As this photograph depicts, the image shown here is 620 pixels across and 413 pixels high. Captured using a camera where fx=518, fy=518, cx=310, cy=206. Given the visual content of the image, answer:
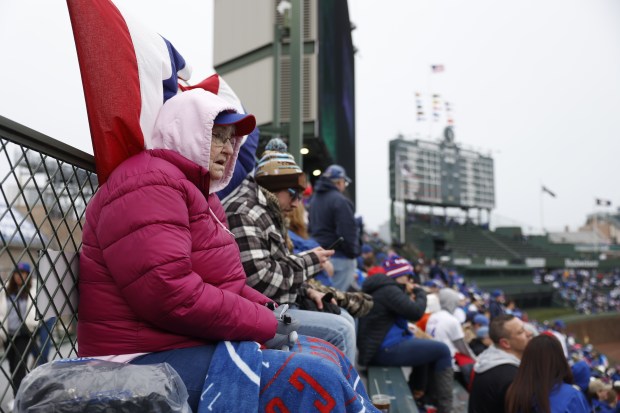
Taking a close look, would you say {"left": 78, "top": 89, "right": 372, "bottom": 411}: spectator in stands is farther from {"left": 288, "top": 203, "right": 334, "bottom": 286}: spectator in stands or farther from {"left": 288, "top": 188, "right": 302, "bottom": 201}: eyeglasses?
{"left": 288, "top": 203, "right": 334, "bottom": 286}: spectator in stands

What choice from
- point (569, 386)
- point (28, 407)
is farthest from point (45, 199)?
point (569, 386)

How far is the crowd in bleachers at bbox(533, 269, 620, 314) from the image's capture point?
32250 mm

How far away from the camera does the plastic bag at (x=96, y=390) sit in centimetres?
125

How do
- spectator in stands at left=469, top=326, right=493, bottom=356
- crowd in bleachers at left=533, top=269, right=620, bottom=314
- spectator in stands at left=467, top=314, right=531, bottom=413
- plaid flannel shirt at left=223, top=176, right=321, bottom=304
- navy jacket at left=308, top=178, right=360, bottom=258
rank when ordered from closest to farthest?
plaid flannel shirt at left=223, top=176, right=321, bottom=304, spectator in stands at left=467, top=314, right=531, bottom=413, navy jacket at left=308, top=178, right=360, bottom=258, spectator in stands at left=469, top=326, right=493, bottom=356, crowd in bleachers at left=533, top=269, right=620, bottom=314

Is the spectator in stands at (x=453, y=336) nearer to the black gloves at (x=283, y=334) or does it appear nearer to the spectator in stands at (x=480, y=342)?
the spectator in stands at (x=480, y=342)

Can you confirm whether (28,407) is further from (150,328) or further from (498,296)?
(498,296)

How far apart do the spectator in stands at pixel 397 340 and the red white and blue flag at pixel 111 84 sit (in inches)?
125

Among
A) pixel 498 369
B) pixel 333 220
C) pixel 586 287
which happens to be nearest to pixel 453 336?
pixel 333 220

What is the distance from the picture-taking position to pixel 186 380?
1.56 meters

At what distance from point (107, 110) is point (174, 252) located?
2.00 feet

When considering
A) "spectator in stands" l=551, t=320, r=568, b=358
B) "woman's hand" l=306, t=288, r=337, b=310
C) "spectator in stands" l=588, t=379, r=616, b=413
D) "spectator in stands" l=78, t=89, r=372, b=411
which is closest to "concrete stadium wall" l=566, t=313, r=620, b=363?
"spectator in stands" l=551, t=320, r=568, b=358

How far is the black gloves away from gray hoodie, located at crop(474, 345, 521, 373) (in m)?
2.34

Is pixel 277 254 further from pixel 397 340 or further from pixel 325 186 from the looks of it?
pixel 325 186

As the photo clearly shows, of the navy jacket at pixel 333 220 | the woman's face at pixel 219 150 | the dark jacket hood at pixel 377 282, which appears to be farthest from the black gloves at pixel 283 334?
the navy jacket at pixel 333 220
